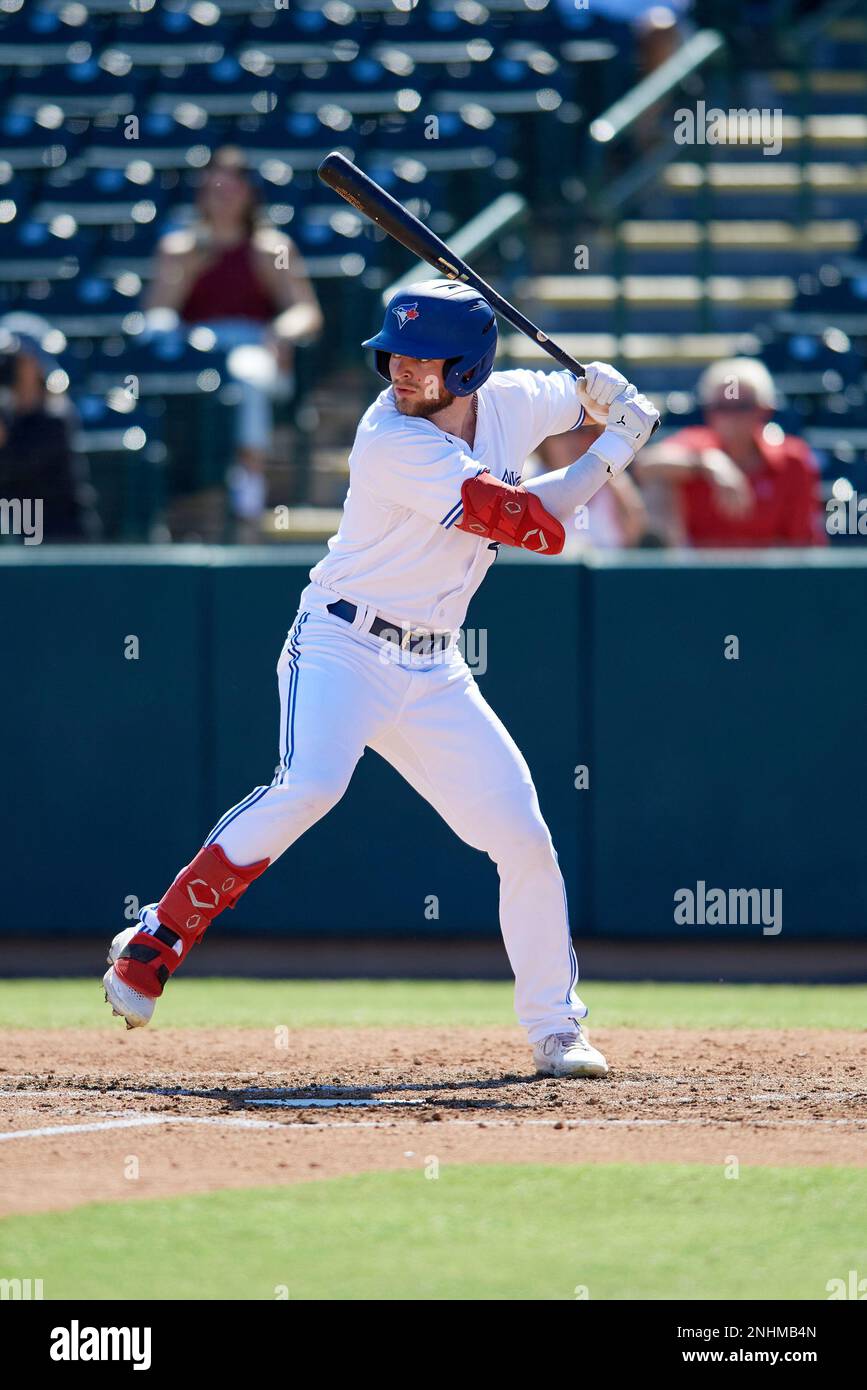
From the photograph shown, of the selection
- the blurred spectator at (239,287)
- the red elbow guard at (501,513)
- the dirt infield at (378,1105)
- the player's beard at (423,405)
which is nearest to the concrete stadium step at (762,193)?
the blurred spectator at (239,287)

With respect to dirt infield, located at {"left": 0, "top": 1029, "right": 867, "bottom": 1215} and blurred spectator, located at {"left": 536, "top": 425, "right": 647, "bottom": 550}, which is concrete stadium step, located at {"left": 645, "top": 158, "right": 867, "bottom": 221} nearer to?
blurred spectator, located at {"left": 536, "top": 425, "right": 647, "bottom": 550}

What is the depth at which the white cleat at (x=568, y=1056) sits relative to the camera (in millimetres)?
5203

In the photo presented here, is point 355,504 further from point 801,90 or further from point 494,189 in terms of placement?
point 801,90

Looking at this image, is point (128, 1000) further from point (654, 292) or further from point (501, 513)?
point (654, 292)

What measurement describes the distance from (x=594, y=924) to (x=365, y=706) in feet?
10.3

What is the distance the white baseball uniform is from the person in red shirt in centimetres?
294

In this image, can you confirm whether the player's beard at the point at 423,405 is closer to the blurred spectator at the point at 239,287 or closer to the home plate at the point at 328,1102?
the home plate at the point at 328,1102

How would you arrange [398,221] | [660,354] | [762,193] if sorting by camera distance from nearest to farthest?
1. [398,221]
2. [660,354]
3. [762,193]

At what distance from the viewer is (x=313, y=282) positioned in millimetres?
10109

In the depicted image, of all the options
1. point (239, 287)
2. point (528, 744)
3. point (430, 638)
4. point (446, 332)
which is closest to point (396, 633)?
point (430, 638)

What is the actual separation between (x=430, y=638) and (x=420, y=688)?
5.7 inches

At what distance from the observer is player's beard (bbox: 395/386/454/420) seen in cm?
499

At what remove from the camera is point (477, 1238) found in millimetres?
3691
